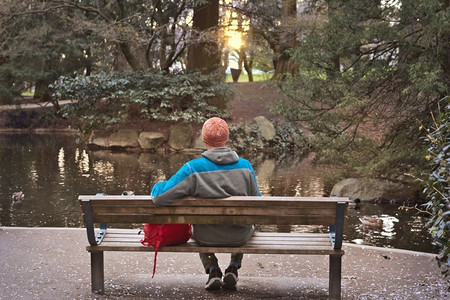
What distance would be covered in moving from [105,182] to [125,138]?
8.59m

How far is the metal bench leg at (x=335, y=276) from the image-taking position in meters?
4.46

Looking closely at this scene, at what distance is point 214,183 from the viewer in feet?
14.0

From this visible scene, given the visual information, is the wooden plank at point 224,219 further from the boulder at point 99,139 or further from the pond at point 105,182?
the boulder at point 99,139

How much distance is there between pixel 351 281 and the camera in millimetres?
5133

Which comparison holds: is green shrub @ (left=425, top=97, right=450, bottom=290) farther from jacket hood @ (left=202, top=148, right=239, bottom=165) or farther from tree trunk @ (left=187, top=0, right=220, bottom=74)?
tree trunk @ (left=187, top=0, right=220, bottom=74)

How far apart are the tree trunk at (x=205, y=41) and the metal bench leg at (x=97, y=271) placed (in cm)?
1574

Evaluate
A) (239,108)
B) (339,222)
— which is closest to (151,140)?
(239,108)

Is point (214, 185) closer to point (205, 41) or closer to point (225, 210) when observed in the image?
point (225, 210)

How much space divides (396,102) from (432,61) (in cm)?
106

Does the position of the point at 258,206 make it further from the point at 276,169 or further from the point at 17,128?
the point at 17,128

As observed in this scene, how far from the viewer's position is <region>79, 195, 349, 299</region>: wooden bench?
420 centimetres

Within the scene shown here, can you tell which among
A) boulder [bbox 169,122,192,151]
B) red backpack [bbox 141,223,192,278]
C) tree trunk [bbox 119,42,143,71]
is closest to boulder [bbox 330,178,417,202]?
red backpack [bbox 141,223,192,278]

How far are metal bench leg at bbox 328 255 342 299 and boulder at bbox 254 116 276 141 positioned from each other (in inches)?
685

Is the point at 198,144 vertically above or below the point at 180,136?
below
